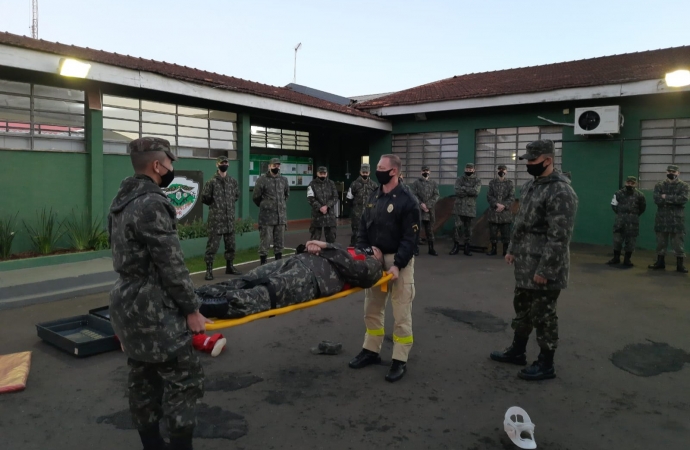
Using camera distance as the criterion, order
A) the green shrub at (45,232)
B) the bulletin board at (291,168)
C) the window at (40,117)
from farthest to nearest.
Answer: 1. the bulletin board at (291,168)
2. the window at (40,117)
3. the green shrub at (45,232)

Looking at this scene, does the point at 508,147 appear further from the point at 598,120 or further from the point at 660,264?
the point at 660,264

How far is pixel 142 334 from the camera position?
2604mm

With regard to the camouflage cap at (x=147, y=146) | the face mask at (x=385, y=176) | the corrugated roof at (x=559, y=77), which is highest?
the corrugated roof at (x=559, y=77)

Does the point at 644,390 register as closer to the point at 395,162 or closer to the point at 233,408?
the point at 395,162

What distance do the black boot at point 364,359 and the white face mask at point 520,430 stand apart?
4.83ft

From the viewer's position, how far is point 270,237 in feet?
29.1

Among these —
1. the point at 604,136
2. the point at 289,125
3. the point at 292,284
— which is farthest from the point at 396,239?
the point at 289,125

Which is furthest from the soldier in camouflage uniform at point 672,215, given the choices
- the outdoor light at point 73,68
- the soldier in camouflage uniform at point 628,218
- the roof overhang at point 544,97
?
the outdoor light at point 73,68

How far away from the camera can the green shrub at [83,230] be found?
8180 millimetres

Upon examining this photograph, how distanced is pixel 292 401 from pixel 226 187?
16.5 feet

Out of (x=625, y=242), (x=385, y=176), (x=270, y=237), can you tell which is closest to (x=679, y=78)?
(x=625, y=242)

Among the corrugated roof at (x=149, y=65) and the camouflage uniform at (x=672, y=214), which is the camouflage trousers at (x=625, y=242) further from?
the corrugated roof at (x=149, y=65)

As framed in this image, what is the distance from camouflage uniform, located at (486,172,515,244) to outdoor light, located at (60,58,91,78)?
812cm

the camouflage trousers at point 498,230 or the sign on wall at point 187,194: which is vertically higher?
the sign on wall at point 187,194
